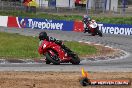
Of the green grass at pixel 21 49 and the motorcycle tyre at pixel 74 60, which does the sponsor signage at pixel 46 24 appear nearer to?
the green grass at pixel 21 49

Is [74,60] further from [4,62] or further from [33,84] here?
[33,84]

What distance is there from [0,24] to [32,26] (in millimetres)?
3415

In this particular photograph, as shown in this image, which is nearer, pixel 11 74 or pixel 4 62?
pixel 11 74

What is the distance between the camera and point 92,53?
25.0m

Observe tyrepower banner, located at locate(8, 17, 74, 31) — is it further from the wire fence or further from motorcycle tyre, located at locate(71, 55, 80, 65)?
motorcycle tyre, located at locate(71, 55, 80, 65)

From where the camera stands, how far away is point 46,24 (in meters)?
45.6

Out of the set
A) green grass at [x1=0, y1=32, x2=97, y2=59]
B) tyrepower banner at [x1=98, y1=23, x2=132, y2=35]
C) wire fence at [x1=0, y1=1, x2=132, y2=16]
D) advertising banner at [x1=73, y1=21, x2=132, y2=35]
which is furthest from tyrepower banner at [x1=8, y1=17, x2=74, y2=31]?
green grass at [x1=0, y1=32, x2=97, y2=59]

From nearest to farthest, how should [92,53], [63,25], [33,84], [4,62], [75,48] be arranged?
[33,84]
[4,62]
[92,53]
[75,48]
[63,25]

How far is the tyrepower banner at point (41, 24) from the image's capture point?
147ft

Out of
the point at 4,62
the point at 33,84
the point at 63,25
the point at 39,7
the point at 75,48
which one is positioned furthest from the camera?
the point at 39,7

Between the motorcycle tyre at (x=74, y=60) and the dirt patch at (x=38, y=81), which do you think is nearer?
the dirt patch at (x=38, y=81)

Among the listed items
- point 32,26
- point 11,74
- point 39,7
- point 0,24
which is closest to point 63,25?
point 32,26

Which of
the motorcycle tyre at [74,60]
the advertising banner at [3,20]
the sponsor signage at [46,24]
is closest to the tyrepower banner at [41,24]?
the sponsor signage at [46,24]

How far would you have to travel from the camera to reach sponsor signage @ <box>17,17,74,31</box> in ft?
146
